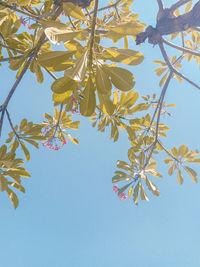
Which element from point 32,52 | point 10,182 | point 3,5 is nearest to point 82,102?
point 32,52

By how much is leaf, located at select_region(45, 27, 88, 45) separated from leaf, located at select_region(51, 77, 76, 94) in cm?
29

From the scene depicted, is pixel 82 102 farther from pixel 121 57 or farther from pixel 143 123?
pixel 143 123

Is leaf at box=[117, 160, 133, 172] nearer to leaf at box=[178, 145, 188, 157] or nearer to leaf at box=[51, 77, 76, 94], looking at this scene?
leaf at box=[178, 145, 188, 157]

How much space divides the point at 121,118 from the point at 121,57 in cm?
134

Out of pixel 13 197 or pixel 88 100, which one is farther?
pixel 13 197

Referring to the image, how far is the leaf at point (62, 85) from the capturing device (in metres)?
1.24

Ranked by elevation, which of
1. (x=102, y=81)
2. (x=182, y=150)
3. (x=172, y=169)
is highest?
(x=182, y=150)

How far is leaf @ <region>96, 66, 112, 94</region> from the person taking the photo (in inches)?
47.6

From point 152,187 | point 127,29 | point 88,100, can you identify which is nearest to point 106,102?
point 88,100

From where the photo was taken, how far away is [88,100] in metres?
1.36

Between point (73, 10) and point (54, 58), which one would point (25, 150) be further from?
point (73, 10)

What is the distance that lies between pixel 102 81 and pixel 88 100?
7.4 inches

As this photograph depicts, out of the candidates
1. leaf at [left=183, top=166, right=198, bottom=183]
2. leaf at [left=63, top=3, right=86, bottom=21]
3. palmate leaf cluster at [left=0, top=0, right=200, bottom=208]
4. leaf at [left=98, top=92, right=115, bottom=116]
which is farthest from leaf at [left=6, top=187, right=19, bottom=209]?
leaf at [left=183, top=166, right=198, bottom=183]

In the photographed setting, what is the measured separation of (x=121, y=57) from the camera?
110 cm
